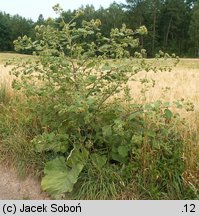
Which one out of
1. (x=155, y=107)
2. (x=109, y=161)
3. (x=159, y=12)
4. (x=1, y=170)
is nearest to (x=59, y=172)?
(x=109, y=161)

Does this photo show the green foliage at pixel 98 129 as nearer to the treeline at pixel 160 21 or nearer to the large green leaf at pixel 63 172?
the large green leaf at pixel 63 172

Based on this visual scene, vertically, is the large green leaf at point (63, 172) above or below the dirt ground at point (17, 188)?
above

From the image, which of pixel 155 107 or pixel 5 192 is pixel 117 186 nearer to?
pixel 155 107

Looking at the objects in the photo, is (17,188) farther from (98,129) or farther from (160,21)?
(160,21)

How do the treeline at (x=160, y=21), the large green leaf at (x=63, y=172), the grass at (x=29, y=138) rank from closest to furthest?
the grass at (x=29, y=138) < the large green leaf at (x=63, y=172) < the treeline at (x=160, y=21)

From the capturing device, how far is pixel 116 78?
4172 millimetres

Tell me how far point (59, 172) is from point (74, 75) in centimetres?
110

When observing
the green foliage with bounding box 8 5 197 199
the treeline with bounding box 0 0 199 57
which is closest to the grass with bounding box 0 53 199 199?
the green foliage with bounding box 8 5 197 199

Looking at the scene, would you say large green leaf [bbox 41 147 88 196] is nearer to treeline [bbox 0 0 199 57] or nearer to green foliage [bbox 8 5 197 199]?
green foliage [bbox 8 5 197 199]

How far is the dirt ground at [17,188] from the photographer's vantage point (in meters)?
4.11

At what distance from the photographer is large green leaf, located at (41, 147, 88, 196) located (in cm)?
391

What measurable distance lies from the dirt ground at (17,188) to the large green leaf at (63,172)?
0.20 meters

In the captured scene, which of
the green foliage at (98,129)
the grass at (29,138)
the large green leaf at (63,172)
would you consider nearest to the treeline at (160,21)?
the grass at (29,138)

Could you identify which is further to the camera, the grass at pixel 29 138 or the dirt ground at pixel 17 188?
the dirt ground at pixel 17 188
